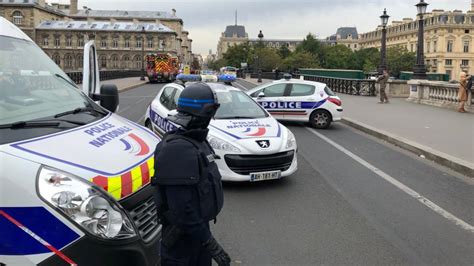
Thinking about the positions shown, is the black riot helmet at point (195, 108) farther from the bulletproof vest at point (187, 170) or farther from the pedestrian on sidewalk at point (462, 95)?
the pedestrian on sidewalk at point (462, 95)

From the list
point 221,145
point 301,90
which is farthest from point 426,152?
point 301,90

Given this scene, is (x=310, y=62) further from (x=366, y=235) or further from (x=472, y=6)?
(x=366, y=235)

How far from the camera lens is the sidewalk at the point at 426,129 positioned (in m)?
9.95

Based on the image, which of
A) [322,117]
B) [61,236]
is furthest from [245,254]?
[322,117]

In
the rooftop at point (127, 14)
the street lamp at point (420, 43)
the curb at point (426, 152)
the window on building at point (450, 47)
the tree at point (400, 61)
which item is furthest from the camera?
the rooftop at point (127, 14)

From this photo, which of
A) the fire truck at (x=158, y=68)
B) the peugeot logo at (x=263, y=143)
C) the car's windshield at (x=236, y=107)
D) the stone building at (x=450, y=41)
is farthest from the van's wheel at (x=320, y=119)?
the stone building at (x=450, y=41)

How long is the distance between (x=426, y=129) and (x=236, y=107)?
7841mm

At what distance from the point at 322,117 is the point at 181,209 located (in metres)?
13.1

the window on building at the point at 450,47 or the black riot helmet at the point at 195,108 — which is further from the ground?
the window on building at the point at 450,47

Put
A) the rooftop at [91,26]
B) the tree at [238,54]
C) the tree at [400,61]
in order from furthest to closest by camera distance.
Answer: the rooftop at [91,26], the tree at [238,54], the tree at [400,61]

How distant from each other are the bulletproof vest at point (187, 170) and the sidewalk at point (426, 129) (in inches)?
291

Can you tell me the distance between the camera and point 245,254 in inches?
185

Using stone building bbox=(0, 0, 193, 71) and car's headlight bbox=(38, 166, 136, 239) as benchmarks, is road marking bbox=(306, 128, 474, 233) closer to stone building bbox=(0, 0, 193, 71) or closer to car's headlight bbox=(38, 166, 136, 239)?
car's headlight bbox=(38, 166, 136, 239)

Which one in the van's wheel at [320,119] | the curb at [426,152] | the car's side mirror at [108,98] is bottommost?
the curb at [426,152]
